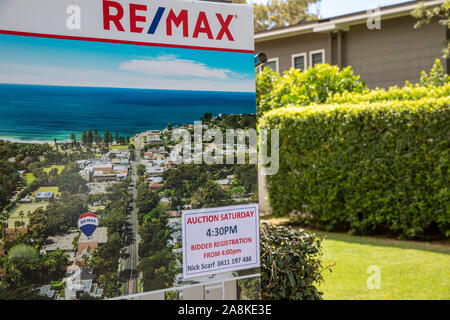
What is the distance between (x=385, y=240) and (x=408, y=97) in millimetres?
2946

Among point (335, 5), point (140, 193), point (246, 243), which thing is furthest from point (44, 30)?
point (335, 5)

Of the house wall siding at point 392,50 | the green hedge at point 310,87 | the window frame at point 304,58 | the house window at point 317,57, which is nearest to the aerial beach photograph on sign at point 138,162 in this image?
the green hedge at point 310,87

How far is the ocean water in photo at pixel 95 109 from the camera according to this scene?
312 cm

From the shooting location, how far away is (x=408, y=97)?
32.3 feet

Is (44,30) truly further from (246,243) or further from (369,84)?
(369,84)

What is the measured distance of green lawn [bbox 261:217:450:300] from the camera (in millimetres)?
6172

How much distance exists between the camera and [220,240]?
147 inches

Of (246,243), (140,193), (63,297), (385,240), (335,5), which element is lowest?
(385,240)

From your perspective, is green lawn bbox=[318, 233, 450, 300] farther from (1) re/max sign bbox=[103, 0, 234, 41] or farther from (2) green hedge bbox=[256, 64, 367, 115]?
(2) green hedge bbox=[256, 64, 367, 115]

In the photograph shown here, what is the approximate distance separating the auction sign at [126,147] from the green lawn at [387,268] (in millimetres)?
2975

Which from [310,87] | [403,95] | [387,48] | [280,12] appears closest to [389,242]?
[403,95]

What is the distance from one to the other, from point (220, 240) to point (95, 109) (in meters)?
1.36

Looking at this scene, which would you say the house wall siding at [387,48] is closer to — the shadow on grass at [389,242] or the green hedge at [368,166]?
the green hedge at [368,166]

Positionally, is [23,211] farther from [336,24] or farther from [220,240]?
[336,24]
